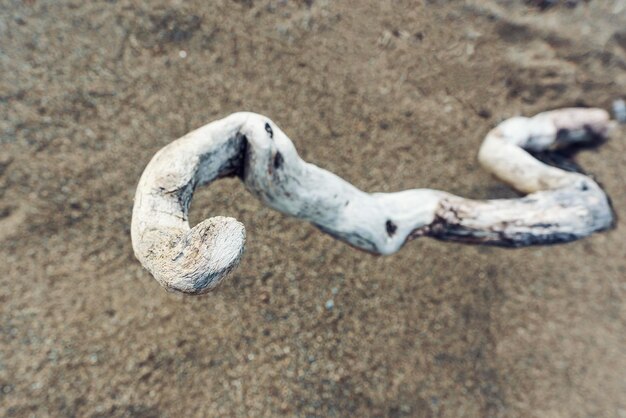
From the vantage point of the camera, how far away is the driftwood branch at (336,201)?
82 cm

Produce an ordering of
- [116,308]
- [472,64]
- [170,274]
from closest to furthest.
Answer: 1. [170,274]
2. [116,308]
3. [472,64]

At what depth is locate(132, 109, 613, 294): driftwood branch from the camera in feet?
2.69

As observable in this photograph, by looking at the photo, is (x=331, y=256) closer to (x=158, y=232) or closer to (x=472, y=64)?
(x=158, y=232)

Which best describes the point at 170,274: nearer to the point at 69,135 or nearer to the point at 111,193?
the point at 111,193

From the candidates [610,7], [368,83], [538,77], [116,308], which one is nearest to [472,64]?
[538,77]

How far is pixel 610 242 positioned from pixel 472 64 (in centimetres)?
86

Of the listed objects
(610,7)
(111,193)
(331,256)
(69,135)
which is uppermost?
(610,7)

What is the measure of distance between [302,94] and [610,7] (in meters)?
1.27

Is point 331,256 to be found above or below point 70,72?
below

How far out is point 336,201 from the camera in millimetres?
1252

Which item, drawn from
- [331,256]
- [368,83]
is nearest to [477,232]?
[331,256]

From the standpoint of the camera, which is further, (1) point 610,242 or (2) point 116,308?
(1) point 610,242

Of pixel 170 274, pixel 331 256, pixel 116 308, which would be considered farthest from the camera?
pixel 331 256

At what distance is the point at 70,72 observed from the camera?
1.43 metres
